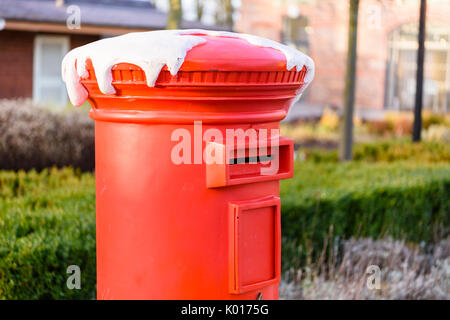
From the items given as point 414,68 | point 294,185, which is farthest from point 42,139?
point 414,68

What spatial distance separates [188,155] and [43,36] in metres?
11.9

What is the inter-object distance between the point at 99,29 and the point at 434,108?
36.4 ft

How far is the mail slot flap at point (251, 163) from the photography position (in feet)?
7.31

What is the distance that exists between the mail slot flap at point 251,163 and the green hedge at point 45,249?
1733 millimetres

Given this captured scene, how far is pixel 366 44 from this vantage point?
66.9 feet

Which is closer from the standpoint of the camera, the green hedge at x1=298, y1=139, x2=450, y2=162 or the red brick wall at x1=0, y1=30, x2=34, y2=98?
the green hedge at x1=298, y1=139, x2=450, y2=162

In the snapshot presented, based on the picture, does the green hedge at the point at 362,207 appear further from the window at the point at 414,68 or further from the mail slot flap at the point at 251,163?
the window at the point at 414,68

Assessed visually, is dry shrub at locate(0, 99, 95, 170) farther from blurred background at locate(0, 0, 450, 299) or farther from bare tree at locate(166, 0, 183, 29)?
bare tree at locate(166, 0, 183, 29)

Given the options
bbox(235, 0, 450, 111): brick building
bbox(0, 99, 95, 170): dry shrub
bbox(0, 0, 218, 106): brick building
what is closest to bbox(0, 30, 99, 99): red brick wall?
bbox(0, 0, 218, 106): brick building

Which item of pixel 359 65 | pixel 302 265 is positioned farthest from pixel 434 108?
pixel 302 265

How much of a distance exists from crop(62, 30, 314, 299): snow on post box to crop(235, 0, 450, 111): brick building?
15374mm

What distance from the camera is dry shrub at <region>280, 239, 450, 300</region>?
422 cm

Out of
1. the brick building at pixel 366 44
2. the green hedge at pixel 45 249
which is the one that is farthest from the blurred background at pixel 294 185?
the brick building at pixel 366 44
